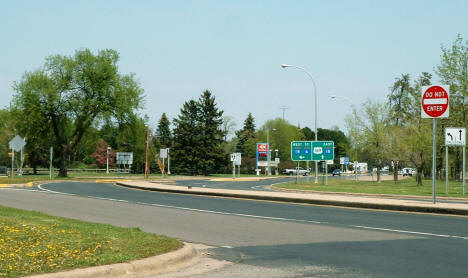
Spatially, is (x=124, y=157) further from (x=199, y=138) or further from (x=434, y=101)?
(x=434, y=101)

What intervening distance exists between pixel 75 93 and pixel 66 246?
2146 inches

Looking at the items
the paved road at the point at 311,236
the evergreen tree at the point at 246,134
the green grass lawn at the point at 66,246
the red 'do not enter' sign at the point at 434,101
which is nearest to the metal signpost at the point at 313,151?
the paved road at the point at 311,236

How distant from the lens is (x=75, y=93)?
2394 inches

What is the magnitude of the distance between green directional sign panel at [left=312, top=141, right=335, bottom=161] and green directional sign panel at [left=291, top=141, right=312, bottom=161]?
0.60 m

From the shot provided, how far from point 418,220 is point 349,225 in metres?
2.36

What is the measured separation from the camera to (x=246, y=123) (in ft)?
456

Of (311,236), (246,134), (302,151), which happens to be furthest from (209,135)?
(311,236)

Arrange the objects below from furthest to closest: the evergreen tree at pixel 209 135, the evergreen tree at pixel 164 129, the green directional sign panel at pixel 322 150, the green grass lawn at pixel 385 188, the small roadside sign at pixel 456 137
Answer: the evergreen tree at pixel 164 129 < the evergreen tree at pixel 209 135 < the green directional sign panel at pixel 322 150 < the green grass lawn at pixel 385 188 < the small roadside sign at pixel 456 137

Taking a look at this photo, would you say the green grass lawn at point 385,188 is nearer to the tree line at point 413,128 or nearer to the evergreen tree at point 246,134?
the tree line at point 413,128

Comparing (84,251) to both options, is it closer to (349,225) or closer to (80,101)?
(349,225)

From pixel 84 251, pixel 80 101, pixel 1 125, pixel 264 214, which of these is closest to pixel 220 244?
pixel 84 251

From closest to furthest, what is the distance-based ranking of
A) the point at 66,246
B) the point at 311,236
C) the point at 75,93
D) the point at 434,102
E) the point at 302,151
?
1. the point at 66,246
2. the point at 311,236
3. the point at 434,102
4. the point at 302,151
5. the point at 75,93

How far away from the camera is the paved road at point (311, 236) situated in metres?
7.94

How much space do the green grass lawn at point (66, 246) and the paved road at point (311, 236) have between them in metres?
1.24
